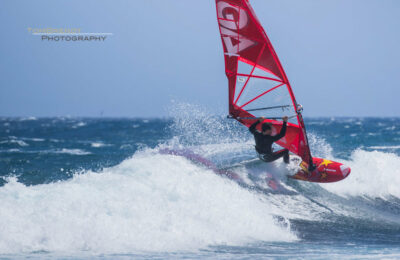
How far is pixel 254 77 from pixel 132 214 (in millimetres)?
3309

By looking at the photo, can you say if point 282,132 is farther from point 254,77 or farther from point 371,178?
point 371,178

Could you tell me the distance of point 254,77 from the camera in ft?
25.5

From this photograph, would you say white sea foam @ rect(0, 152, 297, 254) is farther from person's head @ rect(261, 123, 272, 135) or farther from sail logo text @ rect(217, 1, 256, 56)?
sail logo text @ rect(217, 1, 256, 56)

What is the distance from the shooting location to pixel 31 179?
993 centimetres

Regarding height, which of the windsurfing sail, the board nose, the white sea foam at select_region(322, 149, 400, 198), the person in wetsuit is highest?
the windsurfing sail

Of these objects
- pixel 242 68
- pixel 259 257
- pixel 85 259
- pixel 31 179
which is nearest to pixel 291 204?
pixel 242 68

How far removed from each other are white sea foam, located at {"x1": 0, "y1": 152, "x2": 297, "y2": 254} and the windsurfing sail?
51.6 inches

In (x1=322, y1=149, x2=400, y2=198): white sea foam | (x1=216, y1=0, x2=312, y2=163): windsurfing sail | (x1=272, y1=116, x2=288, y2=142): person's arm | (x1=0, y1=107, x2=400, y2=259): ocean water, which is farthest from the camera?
(x1=322, y1=149, x2=400, y2=198): white sea foam

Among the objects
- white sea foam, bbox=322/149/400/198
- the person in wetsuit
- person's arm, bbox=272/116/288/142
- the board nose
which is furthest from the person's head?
white sea foam, bbox=322/149/400/198

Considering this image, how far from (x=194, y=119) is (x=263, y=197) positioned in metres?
3.90

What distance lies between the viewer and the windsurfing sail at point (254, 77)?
754 cm

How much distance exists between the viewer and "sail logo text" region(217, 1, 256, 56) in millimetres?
7559

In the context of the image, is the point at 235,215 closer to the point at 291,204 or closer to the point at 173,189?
the point at 173,189

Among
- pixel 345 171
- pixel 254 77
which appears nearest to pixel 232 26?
pixel 254 77
